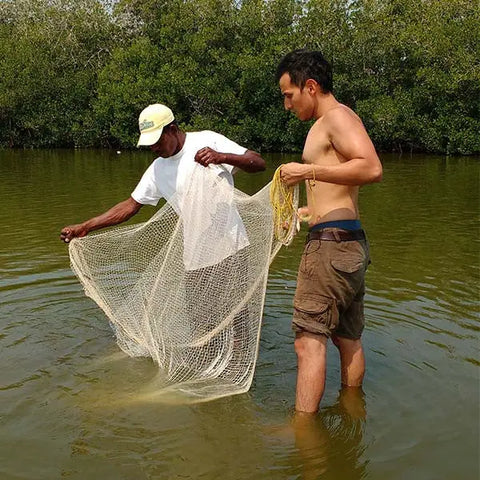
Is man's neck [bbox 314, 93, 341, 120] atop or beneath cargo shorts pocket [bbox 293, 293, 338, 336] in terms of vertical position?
atop

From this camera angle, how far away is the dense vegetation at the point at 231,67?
28.2 meters

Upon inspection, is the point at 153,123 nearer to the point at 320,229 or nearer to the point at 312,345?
the point at 320,229

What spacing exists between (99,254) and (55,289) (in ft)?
5.45

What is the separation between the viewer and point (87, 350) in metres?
4.89

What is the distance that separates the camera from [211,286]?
4238mm

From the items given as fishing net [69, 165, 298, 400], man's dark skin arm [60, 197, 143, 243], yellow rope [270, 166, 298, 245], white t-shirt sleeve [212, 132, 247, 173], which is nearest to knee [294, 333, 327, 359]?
fishing net [69, 165, 298, 400]

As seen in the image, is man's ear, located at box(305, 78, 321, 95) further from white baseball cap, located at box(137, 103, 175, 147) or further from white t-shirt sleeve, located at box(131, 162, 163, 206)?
white t-shirt sleeve, located at box(131, 162, 163, 206)

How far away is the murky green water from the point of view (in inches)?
128

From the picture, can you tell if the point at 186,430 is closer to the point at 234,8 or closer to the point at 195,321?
the point at 195,321

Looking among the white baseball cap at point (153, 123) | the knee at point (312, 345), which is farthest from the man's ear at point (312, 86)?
the knee at point (312, 345)

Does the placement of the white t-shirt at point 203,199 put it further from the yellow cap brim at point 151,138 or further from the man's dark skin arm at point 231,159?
the yellow cap brim at point 151,138

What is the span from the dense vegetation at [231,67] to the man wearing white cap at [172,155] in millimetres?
25245

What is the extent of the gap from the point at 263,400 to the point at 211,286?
33.3 inches

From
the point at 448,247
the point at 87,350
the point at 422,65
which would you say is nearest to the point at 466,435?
the point at 87,350
